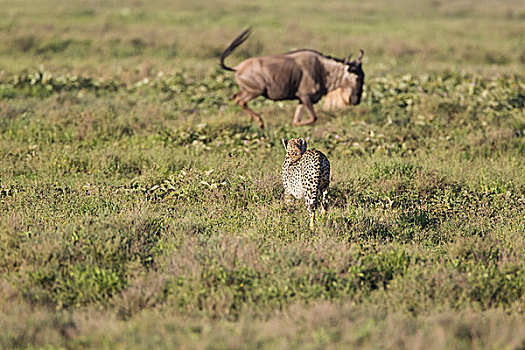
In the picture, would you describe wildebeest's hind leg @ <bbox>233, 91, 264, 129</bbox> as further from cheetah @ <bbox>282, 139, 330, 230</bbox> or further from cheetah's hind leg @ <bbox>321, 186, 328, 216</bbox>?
cheetah's hind leg @ <bbox>321, 186, 328, 216</bbox>

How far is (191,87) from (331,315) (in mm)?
11017

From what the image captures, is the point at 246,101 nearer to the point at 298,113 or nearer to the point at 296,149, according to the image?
the point at 298,113

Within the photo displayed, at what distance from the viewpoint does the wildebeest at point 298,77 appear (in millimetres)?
11047

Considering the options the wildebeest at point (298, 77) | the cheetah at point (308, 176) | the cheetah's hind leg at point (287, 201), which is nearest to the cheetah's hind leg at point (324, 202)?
the cheetah at point (308, 176)

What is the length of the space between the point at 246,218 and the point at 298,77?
496 centimetres

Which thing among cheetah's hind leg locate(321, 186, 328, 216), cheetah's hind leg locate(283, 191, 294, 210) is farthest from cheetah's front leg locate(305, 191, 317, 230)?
cheetah's hind leg locate(283, 191, 294, 210)

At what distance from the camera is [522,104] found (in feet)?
42.5

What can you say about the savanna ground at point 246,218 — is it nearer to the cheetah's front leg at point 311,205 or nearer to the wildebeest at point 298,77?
the cheetah's front leg at point 311,205

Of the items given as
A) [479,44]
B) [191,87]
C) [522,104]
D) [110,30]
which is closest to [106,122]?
[191,87]

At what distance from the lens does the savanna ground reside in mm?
4348

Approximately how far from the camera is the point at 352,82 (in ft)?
36.8

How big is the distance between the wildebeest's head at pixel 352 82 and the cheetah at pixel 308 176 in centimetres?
441

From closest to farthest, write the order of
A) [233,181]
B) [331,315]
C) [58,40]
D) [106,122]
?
1. [331,315]
2. [233,181]
3. [106,122]
4. [58,40]

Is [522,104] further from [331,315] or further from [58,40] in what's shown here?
[58,40]
